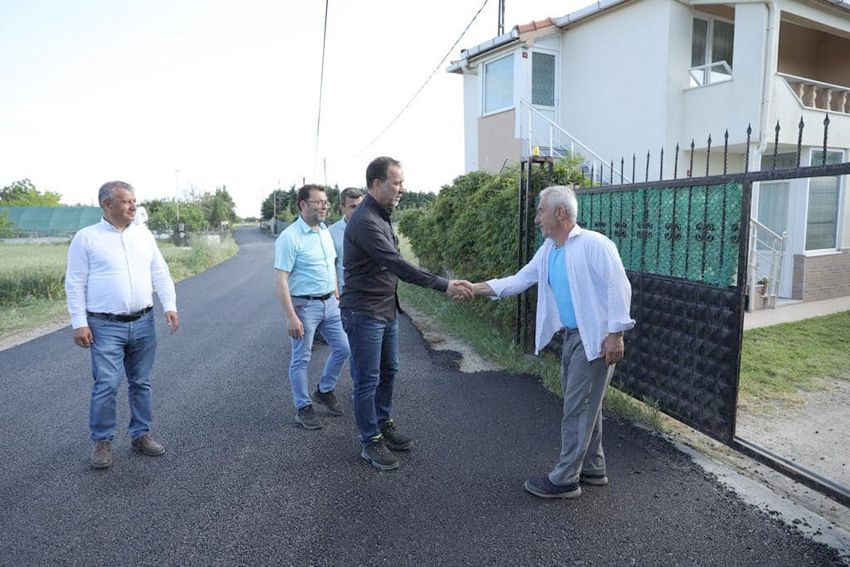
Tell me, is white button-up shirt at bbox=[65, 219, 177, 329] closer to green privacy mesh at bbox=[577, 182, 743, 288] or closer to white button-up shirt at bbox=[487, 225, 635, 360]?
white button-up shirt at bbox=[487, 225, 635, 360]

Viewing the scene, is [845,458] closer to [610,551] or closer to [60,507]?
[610,551]

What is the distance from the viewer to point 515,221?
712 cm

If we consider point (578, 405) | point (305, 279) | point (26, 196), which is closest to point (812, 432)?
point (578, 405)

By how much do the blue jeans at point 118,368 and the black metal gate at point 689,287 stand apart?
4073 mm

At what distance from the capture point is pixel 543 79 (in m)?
15.1

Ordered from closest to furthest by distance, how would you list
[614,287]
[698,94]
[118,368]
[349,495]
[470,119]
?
[614,287] → [349,495] → [118,368] → [698,94] → [470,119]

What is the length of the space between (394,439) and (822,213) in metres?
11.3

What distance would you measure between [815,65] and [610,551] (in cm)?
1651

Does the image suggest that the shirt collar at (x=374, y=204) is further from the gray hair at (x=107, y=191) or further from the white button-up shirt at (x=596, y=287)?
the gray hair at (x=107, y=191)

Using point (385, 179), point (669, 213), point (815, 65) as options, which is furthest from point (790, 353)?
point (815, 65)

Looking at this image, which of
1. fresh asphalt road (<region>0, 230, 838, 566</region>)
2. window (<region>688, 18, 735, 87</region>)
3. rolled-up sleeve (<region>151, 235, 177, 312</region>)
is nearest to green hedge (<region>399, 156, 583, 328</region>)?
fresh asphalt road (<region>0, 230, 838, 566</region>)

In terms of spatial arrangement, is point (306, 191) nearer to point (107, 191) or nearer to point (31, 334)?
point (107, 191)

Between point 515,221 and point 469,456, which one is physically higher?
point 515,221

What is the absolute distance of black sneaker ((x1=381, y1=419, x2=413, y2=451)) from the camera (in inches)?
165
